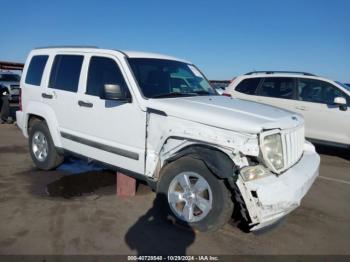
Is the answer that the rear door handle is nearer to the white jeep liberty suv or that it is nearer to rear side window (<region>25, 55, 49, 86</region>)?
the white jeep liberty suv

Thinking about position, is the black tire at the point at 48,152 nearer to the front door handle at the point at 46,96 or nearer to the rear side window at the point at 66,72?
the front door handle at the point at 46,96

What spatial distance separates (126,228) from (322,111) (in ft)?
19.6

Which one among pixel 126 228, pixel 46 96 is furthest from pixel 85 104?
pixel 126 228

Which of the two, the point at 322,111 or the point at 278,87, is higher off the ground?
the point at 278,87

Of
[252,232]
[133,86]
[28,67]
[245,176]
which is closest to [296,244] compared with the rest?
[252,232]

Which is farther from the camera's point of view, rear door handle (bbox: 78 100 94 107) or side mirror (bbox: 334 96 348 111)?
side mirror (bbox: 334 96 348 111)

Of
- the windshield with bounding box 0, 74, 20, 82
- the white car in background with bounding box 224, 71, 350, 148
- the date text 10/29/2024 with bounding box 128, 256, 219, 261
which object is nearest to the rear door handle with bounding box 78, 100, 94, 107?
the date text 10/29/2024 with bounding box 128, 256, 219, 261

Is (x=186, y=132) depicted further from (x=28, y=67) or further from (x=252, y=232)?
(x=28, y=67)

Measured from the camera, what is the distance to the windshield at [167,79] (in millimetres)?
4570

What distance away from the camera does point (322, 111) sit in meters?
8.22

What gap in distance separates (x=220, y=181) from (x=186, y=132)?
2.09ft

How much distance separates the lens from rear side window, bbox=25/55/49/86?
600cm

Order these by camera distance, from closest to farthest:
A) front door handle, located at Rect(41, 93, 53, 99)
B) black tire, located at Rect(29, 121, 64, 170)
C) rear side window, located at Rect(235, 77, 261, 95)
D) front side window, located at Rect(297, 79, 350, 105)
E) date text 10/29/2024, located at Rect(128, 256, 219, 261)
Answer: date text 10/29/2024, located at Rect(128, 256, 219, 261)
front door handle, located at Rect(41, 93, 53, 99)
black tire, located at Rect(29, 121, 64, 170)
front side window, located at Rect(297, 79, 350, 105)
rear side window, located at Rect(235, 77, 261, 95)

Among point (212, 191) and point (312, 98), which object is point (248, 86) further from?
point (212, 191)
